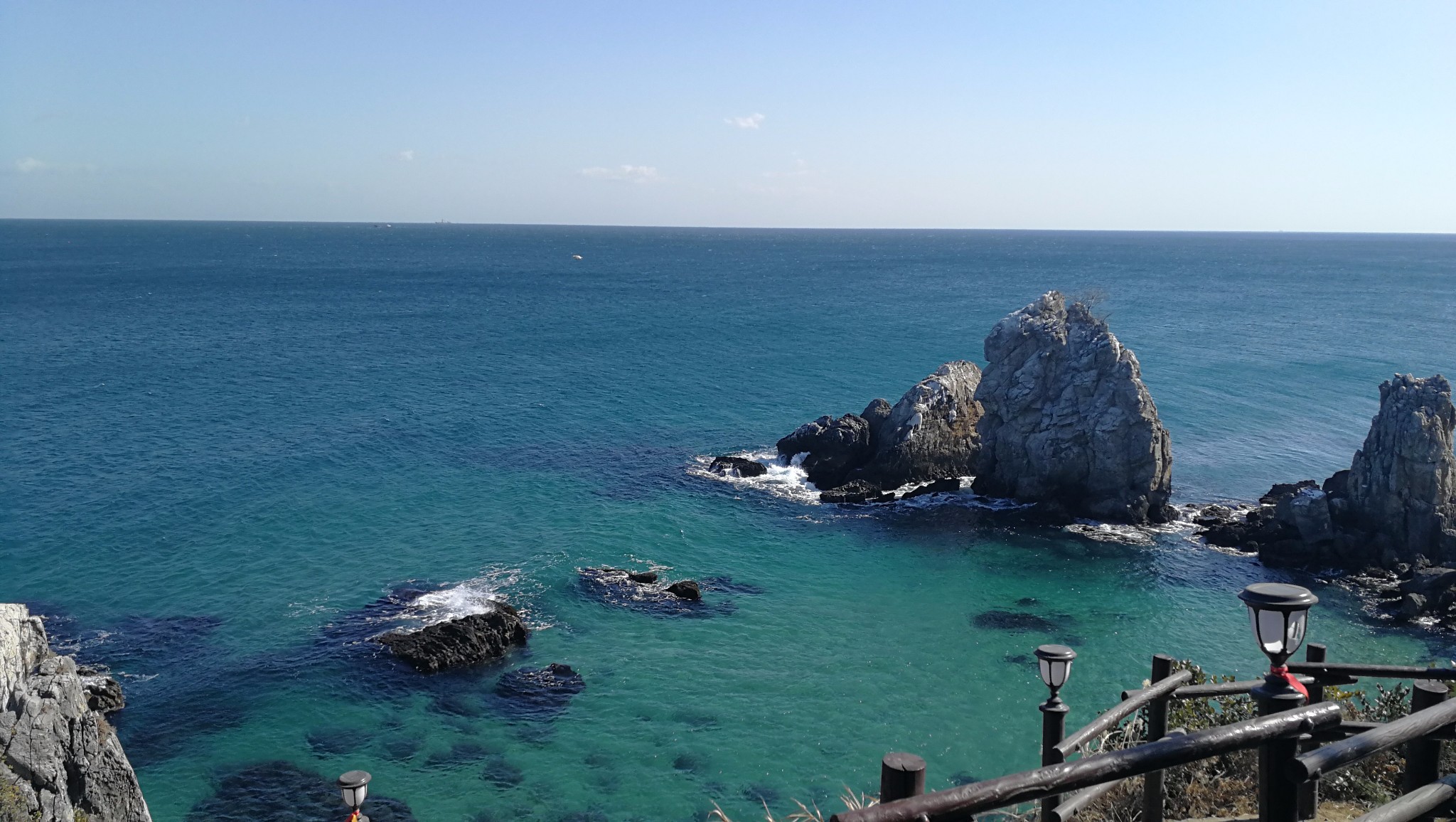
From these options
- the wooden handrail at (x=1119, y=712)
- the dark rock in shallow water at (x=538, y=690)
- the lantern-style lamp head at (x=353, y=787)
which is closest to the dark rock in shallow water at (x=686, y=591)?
the dark rock in shallow water at (x=538, y=690)

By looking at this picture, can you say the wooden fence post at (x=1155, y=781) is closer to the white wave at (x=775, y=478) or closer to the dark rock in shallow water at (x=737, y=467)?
the white wave at (x=775, y=478)

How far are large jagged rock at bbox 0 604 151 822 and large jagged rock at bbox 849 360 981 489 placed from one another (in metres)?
32.0

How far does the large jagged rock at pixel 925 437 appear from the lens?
44.9m

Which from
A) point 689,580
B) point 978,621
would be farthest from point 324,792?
point 978,621

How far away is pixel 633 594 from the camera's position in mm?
32406

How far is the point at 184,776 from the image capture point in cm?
2202

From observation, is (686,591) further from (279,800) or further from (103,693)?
(103,693)

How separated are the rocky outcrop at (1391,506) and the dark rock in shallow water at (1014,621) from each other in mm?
11337

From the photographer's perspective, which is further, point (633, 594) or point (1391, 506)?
point (1391, 506)

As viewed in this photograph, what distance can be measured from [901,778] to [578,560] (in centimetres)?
3183

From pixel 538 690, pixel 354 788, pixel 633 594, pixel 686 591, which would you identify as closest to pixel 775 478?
pixel 686 591

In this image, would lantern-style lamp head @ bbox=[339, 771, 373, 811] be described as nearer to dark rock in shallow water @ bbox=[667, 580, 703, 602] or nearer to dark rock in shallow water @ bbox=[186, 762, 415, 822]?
dark rock in shallow water @ bbox=[186, 762, 415, 822]

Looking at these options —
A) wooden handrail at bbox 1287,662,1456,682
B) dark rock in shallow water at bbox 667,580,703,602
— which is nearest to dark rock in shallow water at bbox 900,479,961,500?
dark rock in shallow water at bbox 667,580,703,602

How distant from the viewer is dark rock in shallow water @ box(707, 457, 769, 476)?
1805 inches
